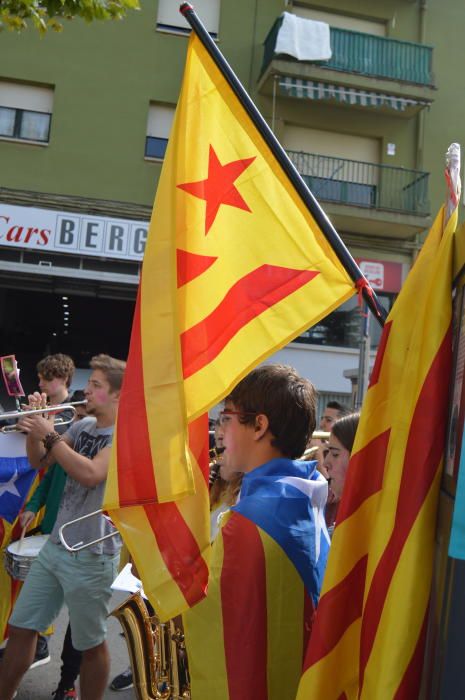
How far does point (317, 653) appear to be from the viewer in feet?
4.61

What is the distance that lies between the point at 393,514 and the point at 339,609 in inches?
10.8

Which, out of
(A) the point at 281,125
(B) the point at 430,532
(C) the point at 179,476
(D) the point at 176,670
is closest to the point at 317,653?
(B) the point at 430,532

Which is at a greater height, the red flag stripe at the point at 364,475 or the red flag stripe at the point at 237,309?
the red flag stripe at the point at 237,309

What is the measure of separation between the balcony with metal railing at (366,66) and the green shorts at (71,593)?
13.5 metres

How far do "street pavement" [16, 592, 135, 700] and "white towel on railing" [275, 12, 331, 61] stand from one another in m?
13.0

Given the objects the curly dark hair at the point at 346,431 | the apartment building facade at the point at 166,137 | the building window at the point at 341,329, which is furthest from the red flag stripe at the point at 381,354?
the building window at the point at 341,329

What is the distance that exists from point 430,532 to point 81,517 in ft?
7.41

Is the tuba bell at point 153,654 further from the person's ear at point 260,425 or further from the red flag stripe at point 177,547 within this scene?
the person's ear at point 260,425

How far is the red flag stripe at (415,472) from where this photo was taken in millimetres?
1289

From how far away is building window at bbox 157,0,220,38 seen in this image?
15.0 metres

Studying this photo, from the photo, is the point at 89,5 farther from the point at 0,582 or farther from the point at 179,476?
the point at 179,476

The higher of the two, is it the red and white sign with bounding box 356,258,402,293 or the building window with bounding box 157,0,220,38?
the building window with bounding box 157,0,220,38

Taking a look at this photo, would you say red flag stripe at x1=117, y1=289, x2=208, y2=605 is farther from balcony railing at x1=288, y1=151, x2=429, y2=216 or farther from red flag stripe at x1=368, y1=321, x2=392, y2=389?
balcony railing at x1=288, y1=151, x2=429, y2=216

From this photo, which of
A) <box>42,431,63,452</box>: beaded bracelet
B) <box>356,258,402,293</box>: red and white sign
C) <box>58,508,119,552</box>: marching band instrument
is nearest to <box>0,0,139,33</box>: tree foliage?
<box>42,431,63,452</box>: beaded bracelet
